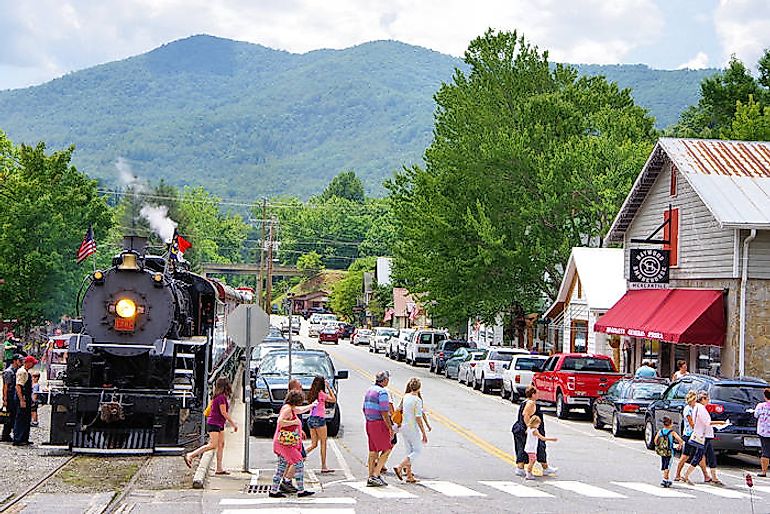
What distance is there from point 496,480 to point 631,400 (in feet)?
30.0

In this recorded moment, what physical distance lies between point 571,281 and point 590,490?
91.0ft

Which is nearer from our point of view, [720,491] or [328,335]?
[720,491]

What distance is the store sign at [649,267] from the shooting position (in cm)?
3306

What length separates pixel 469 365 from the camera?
1686 inches

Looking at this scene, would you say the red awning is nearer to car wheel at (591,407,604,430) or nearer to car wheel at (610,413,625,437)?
car wheel at (591,407,604,430)

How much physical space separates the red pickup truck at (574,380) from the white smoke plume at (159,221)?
18.5 meters

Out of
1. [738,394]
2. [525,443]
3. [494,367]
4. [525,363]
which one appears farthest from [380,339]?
[525,443]

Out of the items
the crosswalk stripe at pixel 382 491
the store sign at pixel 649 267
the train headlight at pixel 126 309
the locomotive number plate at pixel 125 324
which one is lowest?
the crosswalk stripe at pixel 382 491

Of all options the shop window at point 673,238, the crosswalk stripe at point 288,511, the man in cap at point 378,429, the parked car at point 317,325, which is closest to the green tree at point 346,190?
the parked car at point 317,325

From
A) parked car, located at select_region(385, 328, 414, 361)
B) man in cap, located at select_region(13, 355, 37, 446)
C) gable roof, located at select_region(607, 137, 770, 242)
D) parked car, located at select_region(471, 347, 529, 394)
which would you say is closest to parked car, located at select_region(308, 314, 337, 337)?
parked car, located at select_region(385, 328, 414, 361)

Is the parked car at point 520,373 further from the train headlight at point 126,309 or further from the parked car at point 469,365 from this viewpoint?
the train headlight at point 126,309

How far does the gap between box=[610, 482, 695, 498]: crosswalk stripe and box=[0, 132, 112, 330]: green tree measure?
103 ft

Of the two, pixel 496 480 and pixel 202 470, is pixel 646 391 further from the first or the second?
pixel 202 470

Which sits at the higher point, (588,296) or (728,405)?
(588,296)
